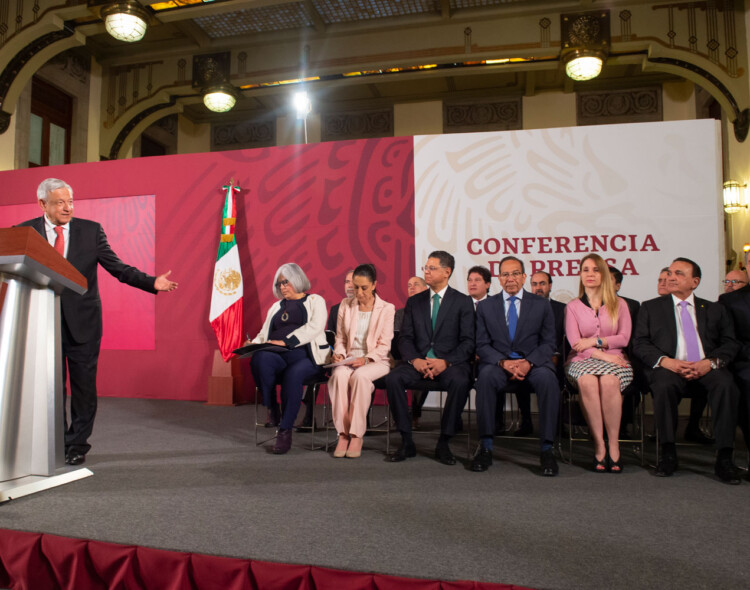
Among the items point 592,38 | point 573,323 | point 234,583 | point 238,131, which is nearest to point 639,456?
point 573,323

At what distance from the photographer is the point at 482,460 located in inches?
117

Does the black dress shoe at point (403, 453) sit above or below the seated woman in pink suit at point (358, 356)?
Result: below

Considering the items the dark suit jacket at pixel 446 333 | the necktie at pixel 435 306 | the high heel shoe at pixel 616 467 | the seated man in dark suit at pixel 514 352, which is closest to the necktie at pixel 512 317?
the seated man in dark suit at pixel 514 352

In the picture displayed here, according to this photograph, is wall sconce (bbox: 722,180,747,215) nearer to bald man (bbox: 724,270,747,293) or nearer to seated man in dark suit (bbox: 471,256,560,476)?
bald man (bbox: 724,270,747,293)

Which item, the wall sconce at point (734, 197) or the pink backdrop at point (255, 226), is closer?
the pink backdrop at point (255, 226)

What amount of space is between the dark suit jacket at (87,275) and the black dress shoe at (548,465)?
2.20 metres

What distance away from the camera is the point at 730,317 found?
313 cm

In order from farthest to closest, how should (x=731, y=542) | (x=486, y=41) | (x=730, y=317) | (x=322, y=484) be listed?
(x=486, y=41) → (x=730, y=317) → (x=322, y=484) → (x=731, y=542)

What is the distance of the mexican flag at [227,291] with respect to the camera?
5484mm

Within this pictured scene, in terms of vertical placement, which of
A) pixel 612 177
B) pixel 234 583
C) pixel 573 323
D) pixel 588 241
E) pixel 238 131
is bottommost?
pixel 234 583

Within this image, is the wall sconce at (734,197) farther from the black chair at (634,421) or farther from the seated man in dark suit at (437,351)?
the seated man in dark suit at (437,351)

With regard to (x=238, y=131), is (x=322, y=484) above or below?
below

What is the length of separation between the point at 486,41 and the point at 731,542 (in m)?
7.53

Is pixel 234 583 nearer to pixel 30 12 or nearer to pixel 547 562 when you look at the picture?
pixel 547 562
